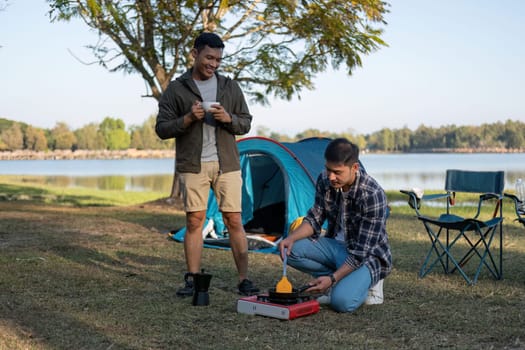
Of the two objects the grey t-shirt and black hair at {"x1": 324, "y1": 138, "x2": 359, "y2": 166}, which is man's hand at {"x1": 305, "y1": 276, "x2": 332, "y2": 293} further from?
the grey t-shirt

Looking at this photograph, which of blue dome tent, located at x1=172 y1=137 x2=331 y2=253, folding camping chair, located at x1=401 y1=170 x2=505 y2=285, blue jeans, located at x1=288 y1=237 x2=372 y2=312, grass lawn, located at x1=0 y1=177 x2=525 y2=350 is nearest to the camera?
grass lawn, located at x1=0 y1=177 x2=525 y2=350

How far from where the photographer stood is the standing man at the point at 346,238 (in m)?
3.60

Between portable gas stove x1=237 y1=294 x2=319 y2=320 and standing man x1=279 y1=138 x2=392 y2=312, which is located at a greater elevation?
standing man x1=279 y1=138 x2=392 y2=312

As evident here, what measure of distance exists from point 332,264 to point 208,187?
0.95 metres

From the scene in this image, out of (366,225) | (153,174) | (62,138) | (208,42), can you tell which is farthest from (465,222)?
(62,138)

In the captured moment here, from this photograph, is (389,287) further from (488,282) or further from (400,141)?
(400,141)

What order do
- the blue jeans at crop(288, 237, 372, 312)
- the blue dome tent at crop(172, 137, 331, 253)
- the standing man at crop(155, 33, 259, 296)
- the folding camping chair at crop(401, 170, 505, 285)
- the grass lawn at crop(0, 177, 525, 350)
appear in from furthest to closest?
1. the blue dome tent at crop(172, 137, 331, 253)
2. the folding camping chair at crop(401, 170, 505, 285)
3. the standing man at crop(155, 33, 259, 296)
4. the blue jeans at crop(288, 237, 372, 312)
5. the grass lawn at crop(0, 177, 525, 350)

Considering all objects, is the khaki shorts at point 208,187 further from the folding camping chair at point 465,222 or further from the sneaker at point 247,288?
the folding camping chair at point 465,222

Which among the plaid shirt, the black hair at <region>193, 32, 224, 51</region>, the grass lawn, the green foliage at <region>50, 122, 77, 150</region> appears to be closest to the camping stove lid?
→ the grass lawn

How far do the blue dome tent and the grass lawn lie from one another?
0.69 metres

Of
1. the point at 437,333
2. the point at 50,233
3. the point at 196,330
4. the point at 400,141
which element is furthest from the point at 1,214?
the point at 400,141

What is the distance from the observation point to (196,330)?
3.38 m

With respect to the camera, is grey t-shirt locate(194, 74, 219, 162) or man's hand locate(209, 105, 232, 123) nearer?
man's hand locate(209, 105, 232, 123)

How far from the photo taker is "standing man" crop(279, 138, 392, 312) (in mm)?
3604
